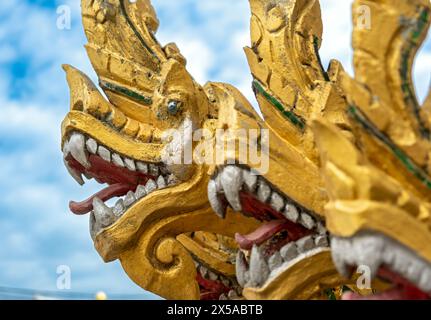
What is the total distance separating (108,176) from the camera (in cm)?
360

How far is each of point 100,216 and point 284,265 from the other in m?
1.05

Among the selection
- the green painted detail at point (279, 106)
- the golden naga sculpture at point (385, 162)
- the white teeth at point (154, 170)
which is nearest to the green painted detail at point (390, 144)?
the golden naga sculpture at point (385, 162)

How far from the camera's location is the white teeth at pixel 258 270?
2.73 meters

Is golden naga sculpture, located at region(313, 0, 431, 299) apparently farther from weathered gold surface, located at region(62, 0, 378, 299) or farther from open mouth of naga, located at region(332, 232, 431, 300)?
weathered gold surface, located at region(62, 0, 378, 299)

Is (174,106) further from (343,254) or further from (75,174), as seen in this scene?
(343,254)

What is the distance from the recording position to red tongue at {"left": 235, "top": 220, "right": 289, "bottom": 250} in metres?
2.80

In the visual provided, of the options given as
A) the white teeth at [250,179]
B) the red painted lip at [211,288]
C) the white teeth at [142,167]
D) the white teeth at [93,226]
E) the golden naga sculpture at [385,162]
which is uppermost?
the white teeth at [142,167]

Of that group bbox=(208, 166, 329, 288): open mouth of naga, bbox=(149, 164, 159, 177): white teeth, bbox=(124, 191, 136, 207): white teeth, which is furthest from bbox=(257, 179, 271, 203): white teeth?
bbox=(124, 191, 136, 207): white teeth

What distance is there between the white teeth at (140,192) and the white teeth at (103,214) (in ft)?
0.49

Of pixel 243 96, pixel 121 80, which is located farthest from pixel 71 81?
pixel 243 96

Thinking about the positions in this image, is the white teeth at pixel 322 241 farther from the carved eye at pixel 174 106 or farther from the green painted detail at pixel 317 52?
the carved eye at pixel 174 106

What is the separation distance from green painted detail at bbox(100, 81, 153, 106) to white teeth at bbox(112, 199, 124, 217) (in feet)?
1.43

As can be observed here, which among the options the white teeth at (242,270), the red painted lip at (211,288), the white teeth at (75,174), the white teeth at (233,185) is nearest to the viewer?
the white teeth at (233,185)

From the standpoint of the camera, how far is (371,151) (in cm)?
192
